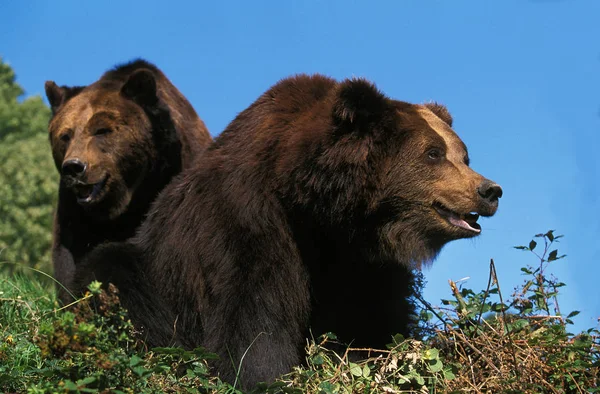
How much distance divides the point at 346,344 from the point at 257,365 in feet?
2.03

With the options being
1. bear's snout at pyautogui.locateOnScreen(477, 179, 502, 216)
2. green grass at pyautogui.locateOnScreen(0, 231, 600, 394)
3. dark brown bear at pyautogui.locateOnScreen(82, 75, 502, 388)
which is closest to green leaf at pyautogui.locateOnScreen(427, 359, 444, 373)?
green grass at pyautogui.locateOnScreen(0, 231, 600, 394)

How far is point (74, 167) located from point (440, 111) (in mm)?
4028

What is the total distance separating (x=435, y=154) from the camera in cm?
548

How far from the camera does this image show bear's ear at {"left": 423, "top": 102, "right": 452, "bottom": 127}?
6113mm

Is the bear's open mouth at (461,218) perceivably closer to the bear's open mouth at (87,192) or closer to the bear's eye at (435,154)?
the bear's eye at (435,154)

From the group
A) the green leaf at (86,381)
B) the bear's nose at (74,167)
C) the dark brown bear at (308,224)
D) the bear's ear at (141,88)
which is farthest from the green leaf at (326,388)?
the bear's ear at (141,88)

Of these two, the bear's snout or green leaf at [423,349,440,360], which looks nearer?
green leaf at [423,349,440,360]

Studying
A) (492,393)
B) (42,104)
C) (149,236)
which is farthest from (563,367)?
(42,104)

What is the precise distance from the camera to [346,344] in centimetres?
523

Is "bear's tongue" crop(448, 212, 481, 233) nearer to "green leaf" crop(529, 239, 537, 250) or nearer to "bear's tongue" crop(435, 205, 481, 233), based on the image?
"bear's tongue" crop(435, 205, 481, 233)

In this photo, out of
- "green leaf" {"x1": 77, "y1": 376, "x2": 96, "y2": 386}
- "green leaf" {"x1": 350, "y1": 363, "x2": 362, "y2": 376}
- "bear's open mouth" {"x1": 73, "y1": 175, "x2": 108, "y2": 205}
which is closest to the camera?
"green leaf" {"x1": 77, "y1": 376, "x2": 96, "y2": 386}

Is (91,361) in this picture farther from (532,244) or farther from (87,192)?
(87,192)

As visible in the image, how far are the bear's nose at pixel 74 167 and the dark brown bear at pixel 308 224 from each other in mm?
2777

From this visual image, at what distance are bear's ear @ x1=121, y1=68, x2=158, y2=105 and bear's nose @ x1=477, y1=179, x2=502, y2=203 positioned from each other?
4.66 m
